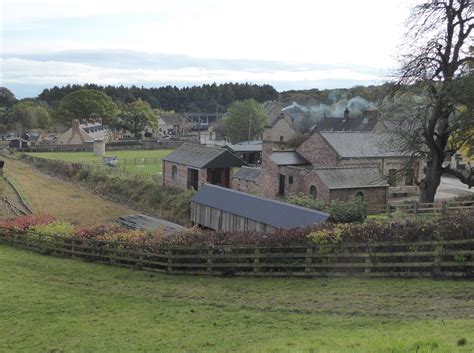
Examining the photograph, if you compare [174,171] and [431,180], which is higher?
[431,180]

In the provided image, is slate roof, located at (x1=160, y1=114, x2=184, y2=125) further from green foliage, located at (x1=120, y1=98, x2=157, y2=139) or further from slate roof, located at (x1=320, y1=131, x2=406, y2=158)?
slate roof, located at (x1=320, y1=131, x2=406, y2=158)

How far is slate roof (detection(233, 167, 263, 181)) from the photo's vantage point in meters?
40.2

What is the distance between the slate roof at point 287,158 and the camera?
39.8 m

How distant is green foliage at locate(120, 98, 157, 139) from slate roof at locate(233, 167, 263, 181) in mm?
66147

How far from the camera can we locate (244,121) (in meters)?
82.2

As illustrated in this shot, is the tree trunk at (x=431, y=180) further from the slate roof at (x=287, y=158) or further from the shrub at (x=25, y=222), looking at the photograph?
the shrub at (x=25, y=222)

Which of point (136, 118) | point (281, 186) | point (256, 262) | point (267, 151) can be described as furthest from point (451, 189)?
point (136, 118)

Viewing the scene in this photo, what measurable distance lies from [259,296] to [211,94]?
180222mm

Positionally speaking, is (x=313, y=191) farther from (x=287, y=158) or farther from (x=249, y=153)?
(x=249, y=153)

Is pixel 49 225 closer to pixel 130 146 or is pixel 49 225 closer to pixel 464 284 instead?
pixel 464 284

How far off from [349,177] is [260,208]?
11.5 m

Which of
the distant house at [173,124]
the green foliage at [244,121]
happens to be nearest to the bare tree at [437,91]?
the green foliage at [244,121]

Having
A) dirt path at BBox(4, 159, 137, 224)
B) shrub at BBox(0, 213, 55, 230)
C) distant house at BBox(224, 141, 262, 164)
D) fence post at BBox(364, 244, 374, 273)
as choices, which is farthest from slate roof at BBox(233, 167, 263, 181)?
fence post at BBox(364, 244, 374, 273)

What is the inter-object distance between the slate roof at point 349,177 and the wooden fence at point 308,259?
56.5ft
